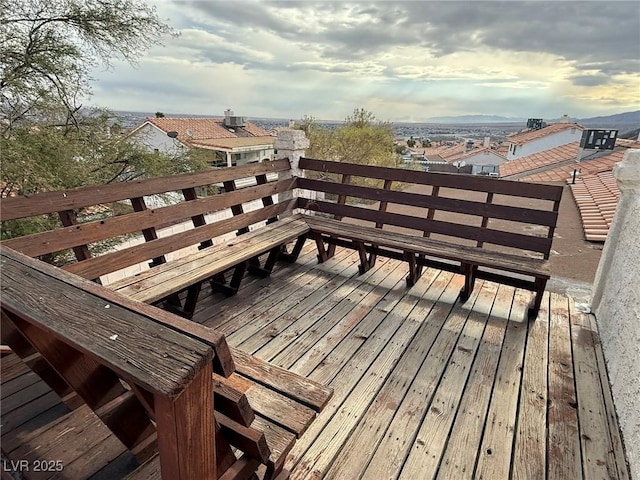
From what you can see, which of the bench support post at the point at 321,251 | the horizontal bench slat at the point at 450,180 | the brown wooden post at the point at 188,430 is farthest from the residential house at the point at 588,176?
the brown wooden post at the point at 188,430

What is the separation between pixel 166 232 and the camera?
357 cm

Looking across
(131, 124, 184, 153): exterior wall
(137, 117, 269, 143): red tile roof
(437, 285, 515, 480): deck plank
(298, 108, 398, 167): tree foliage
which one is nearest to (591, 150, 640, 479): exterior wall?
(437, 285, 515, 480): deck plank

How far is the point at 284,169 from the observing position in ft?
11.5

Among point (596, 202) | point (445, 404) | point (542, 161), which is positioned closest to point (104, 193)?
point (445, 404)

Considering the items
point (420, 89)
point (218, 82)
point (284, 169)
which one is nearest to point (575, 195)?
point (420, 89)

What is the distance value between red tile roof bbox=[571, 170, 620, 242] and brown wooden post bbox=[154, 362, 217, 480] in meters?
4.06

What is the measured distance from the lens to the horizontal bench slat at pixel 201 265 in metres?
2.07

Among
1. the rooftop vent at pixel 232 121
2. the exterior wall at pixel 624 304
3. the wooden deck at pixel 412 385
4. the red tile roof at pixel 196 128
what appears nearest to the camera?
the wooden deck at pixel 412 385

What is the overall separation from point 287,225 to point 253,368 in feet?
6.79

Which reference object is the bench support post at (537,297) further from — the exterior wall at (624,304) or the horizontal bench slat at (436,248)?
the exterior wall at (624,304)

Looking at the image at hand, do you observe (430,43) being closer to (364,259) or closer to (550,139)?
(364,259)

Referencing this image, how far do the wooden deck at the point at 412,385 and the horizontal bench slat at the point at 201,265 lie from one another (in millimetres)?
440

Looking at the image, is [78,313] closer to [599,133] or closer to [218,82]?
[218,82]

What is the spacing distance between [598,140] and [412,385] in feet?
46.5
